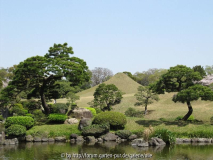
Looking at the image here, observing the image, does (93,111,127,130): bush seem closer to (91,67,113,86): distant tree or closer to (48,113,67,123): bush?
(48,113,67,123): bush

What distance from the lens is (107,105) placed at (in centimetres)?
3975

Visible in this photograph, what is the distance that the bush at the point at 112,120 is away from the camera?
25438mm

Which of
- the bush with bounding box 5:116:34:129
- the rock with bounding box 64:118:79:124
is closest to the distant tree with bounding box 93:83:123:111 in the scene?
the rock with bounding box 64:118:79:124

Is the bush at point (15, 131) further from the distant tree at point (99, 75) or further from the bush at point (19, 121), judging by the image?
the distant tree at point (99, 75)

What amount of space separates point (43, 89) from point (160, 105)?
20286 mm

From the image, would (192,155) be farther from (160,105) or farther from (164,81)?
(160,105)

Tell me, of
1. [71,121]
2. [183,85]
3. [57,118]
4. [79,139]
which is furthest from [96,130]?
[183,85]

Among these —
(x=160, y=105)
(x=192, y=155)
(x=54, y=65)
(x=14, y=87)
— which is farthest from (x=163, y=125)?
(x=160, y=105)

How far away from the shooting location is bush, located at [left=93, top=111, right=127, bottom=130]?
25.4m

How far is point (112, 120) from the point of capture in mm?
25703

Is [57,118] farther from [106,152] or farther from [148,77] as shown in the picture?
[148,77]

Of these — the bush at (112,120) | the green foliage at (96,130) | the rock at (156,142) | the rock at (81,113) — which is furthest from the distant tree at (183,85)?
the green foliage at (96,130)

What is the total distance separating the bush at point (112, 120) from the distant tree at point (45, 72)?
570cm

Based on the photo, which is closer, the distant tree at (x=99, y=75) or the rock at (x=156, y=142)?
the rock at (x=156, y=142)
